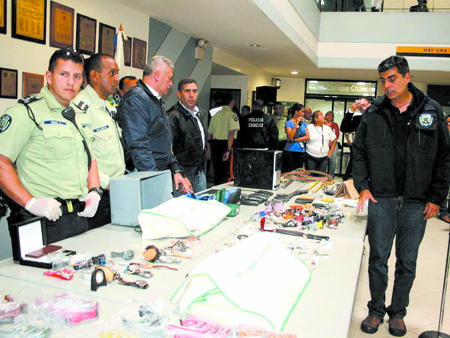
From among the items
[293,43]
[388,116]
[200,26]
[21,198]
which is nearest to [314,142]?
[293,43]

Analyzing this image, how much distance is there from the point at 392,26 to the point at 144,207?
301 inches

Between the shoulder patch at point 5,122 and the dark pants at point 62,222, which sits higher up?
the shoulder patch at point 5,122

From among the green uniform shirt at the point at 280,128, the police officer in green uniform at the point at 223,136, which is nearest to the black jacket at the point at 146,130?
the police officer in green uniform at the point at 223,136

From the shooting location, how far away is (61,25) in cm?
334

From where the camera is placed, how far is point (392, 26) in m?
7.89

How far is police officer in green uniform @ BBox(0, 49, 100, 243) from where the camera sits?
5.76 feet

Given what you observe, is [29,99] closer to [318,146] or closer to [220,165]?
[318,146]

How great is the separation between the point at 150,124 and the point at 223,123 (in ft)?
13.4

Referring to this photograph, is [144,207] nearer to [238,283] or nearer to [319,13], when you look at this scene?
[238,283]

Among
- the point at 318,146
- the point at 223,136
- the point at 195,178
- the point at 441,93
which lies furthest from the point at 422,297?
the point at 441,93

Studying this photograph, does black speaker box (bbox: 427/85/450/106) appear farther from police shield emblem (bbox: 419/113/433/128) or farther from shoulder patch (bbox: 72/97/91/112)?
shoulder patch (bbox: 72/97/91/112)

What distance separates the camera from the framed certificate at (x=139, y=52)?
4.49m

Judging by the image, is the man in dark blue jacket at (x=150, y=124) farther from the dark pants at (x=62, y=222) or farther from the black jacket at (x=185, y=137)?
the dark pants at (x=62, y=222)

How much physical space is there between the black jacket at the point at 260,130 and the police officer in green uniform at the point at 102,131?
376cm
